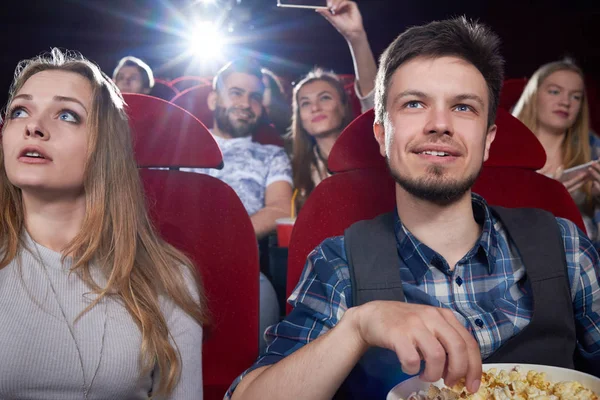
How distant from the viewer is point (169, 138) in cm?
125

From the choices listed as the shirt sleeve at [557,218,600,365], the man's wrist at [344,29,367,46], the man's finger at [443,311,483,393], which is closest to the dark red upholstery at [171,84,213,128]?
the man's wrist at [344,29,367,46]

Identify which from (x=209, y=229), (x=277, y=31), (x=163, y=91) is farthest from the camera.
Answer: (x=277, y=31)

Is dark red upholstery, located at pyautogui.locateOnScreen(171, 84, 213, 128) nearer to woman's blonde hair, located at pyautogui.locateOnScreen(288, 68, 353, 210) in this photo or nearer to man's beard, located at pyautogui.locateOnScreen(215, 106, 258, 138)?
man's beard, located at pyautogui.locateOnScreen(215, 106, 258, 138)

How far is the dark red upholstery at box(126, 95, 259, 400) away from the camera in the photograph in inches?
47.3

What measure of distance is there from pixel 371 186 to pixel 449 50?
309 mm

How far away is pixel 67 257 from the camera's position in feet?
3.72

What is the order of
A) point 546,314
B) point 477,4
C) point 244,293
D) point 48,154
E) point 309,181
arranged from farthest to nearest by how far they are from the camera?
1. point 477,4
2. point 309,181
3. point 244,293
4. point 48,154
5. point 546,314

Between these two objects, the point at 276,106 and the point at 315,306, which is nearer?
the point at 315,306

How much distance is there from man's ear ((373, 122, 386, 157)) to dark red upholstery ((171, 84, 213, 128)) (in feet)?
5.74

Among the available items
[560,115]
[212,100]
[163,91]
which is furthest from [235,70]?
[560,115]

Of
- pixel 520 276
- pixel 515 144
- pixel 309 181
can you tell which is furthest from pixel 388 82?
pixel 309 181

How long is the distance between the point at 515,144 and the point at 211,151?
2.10 feet

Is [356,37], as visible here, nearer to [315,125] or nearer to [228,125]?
[315,125]

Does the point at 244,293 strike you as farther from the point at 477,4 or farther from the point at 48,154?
the point at 477,4
